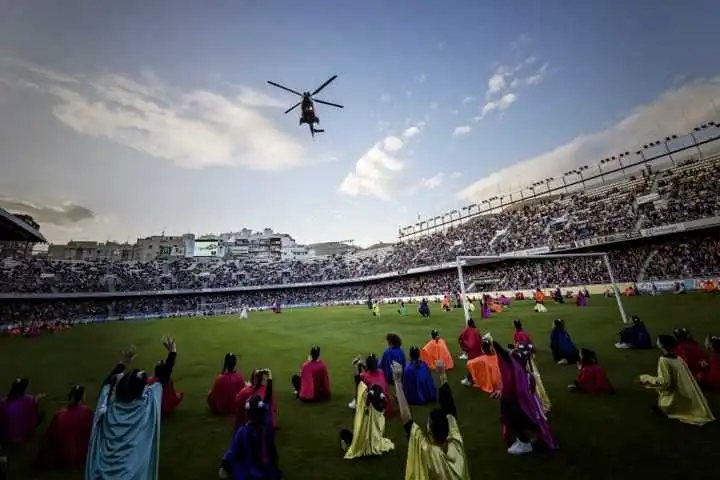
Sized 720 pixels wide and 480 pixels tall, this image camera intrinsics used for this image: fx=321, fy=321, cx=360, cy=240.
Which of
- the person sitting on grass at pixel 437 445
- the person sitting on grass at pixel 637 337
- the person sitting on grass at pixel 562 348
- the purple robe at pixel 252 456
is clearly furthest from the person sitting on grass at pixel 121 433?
the person sitting on grass at pixel 637 337

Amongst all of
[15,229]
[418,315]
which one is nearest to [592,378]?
[418,315]

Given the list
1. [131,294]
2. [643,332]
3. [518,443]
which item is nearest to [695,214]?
[643,332]

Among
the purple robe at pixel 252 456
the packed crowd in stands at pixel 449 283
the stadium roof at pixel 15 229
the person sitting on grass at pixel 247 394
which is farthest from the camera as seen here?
the packed crowd in stands at pixel 449 283

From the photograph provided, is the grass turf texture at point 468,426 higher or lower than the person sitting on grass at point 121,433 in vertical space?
lower

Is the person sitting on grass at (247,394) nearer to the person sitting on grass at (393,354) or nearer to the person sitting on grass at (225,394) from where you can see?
the person sitting on grass at (225,394)

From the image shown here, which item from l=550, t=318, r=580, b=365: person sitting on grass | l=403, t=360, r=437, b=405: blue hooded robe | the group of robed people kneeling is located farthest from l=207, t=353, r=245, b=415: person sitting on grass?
l=550, t=318, r=580, b=365: person sitting on grass

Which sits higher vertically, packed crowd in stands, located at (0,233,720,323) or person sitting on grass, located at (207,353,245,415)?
packed crowd in stands, located at (0,233,720,323)

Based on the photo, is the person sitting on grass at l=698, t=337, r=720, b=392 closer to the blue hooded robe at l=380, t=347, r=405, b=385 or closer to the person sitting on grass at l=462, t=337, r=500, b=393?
the person sitting on grass at l=462, t=337, r=500, b=393

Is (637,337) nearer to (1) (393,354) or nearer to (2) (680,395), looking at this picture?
(2) (680,395)
